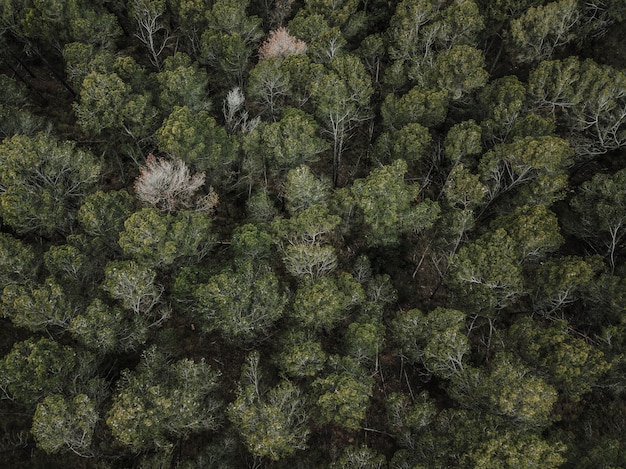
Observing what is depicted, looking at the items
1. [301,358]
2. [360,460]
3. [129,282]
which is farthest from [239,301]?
[360,460]

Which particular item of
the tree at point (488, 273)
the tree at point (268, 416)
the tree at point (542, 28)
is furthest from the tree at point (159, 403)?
the tree at point (542, 28)

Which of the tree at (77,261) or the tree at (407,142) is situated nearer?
the tree at (77,261)

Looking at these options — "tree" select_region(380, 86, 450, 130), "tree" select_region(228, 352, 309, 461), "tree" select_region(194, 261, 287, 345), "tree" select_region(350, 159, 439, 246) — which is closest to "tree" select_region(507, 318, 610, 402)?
"tree" select_region(350, 159, 439, 246)

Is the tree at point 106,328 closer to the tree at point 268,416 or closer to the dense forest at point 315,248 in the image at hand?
the dense forest at point 315,248

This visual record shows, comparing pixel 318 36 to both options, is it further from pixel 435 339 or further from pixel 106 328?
pixel 106 328

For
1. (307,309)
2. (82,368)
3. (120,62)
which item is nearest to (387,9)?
(120,62)

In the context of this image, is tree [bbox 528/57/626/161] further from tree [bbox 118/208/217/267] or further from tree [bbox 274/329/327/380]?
tree [bbox 118/208/217/267]
